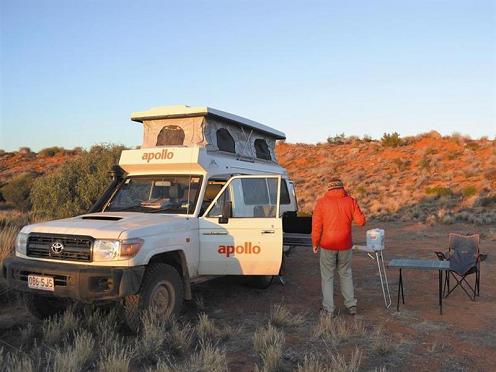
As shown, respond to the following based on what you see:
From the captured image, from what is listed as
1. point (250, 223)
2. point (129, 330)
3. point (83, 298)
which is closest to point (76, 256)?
point (83, 298)

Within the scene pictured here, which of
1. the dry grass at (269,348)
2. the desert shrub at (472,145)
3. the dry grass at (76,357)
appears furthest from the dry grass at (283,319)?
the desert shrub at (472,145)

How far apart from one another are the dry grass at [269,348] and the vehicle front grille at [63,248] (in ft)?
7.13

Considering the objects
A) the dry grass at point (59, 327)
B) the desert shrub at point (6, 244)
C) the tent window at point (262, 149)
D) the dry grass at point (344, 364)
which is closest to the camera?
the dry grass at point (344, 364)

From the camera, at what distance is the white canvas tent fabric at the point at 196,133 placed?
328 inches

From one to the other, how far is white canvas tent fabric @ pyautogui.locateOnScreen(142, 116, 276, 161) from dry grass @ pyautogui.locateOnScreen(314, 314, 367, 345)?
3.47 metres

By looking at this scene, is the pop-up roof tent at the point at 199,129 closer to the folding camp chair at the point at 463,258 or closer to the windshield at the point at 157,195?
the windshield at the point at 157,195

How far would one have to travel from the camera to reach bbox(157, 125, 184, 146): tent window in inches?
342

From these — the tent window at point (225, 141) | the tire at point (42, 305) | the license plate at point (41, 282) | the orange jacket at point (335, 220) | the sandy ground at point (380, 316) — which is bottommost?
the sandy ground at point (380, 316)

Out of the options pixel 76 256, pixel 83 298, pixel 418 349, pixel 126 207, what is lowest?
pixel 418 349

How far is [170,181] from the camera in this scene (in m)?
7.63

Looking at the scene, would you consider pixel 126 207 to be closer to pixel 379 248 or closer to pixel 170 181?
pixel 170 181

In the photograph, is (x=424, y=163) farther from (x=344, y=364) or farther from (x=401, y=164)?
(x=344, y=364)

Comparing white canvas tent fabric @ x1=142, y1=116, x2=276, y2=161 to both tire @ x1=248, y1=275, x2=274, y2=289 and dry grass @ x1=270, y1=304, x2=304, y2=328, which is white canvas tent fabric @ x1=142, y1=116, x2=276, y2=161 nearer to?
tire @ x1=248, y1=275, x2=274, y2=289

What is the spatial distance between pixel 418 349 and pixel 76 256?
Result: 160 inches
